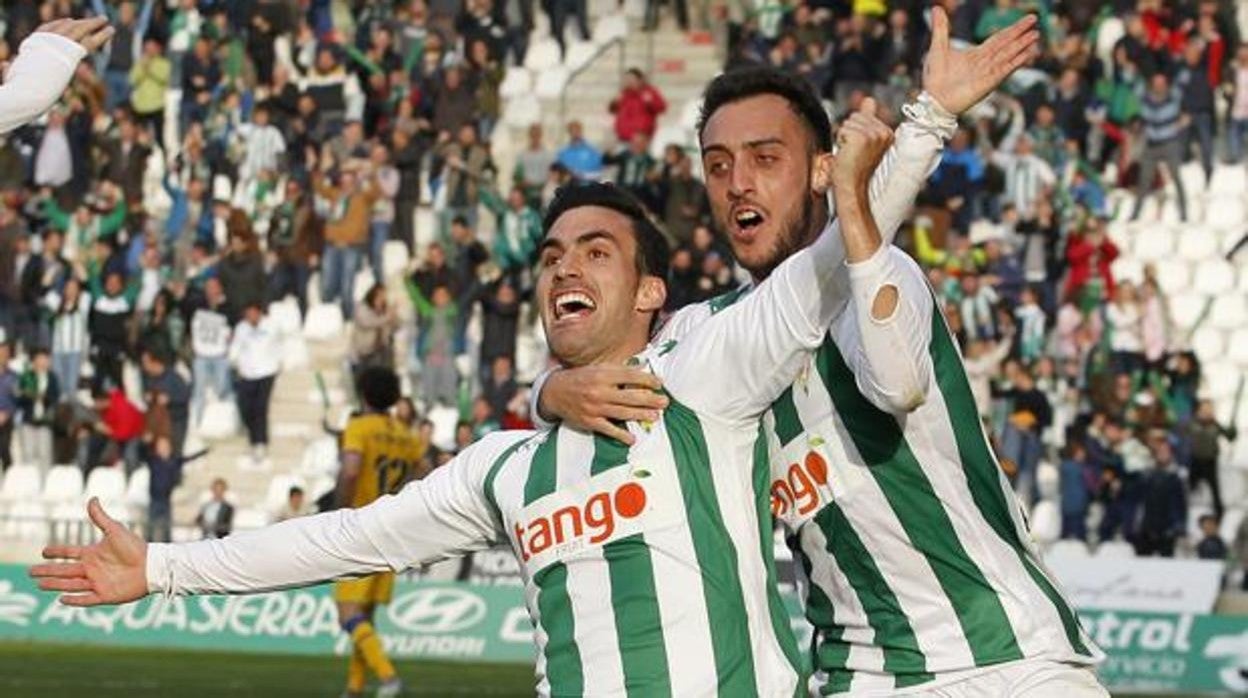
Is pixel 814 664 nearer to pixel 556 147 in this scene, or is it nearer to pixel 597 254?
pixel 597 254

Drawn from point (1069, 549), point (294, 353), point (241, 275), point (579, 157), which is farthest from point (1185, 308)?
point (241, 275)

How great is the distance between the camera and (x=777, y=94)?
7.57 metres

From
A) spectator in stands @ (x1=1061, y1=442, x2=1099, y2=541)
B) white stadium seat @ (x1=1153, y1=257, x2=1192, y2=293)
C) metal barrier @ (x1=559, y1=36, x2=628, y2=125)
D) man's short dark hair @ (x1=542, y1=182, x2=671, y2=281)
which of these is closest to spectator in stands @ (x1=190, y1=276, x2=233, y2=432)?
metal barrier @ (x1=559, y1=36, x2=628, y2=125)

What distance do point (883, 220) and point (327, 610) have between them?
57.9ft

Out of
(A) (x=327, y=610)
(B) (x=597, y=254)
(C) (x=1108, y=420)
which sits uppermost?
(B) (x=597, y=254)

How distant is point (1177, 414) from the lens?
2603cm

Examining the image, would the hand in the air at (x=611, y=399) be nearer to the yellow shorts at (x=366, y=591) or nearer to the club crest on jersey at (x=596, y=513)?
the club crest on jersey at (x=596, y=513)

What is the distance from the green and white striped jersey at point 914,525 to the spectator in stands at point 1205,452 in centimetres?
1844

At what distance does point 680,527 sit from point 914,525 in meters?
0.78

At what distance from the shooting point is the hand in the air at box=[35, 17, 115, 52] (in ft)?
29.3

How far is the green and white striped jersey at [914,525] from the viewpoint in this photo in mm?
7211

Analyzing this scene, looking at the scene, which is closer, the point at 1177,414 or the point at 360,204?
the point at 1177,414

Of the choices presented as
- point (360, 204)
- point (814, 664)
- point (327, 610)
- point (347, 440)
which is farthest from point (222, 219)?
point (814, 664)

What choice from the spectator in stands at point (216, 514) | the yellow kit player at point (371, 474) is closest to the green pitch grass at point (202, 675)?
the yellow kit player at point (371, 474)
